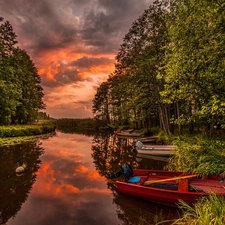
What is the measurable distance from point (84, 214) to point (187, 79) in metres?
9.40

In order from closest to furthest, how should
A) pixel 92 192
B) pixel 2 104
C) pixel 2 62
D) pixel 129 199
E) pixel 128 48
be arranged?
pixel 129 199, pixel 92 192, pixel 128 48, pixel 2 104, pixel 2 62

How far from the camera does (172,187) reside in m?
8.35

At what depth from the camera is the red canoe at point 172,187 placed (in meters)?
7.32

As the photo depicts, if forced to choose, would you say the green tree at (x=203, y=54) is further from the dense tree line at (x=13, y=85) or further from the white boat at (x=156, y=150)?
the dense tree line at (x=13, y=85)

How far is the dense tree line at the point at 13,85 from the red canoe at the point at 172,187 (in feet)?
90.0

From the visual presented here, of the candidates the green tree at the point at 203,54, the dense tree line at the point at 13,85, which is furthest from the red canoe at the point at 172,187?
the dense tree line at the point at 13,85

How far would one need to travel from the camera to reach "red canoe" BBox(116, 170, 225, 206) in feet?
24.0

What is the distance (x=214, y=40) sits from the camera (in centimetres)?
1019

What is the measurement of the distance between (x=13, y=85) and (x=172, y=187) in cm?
3165

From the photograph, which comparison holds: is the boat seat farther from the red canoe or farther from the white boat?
the white boat

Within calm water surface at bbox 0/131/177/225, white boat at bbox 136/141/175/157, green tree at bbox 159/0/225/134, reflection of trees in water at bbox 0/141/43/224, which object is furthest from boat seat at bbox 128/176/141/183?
white boat at bbox 136/141/175/157

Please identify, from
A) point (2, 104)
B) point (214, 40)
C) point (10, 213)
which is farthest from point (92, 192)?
point (2, 104)

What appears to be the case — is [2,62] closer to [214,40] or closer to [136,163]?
[136,163]

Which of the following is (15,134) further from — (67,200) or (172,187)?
(172,187)
